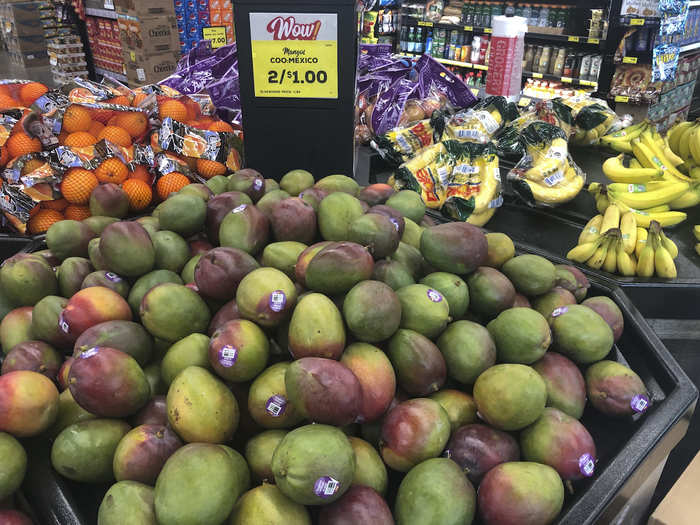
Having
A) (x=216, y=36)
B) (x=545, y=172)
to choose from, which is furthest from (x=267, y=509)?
(x=216, y=36)

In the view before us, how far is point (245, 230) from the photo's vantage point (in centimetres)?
Result: 127

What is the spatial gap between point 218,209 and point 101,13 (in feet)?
17.8

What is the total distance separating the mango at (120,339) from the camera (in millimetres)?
1032

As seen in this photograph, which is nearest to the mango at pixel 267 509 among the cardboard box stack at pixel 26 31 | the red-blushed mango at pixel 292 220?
the red-blushed mango at pixel 292 220

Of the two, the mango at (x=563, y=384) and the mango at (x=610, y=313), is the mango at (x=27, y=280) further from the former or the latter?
the mango at (x=610, y=313)

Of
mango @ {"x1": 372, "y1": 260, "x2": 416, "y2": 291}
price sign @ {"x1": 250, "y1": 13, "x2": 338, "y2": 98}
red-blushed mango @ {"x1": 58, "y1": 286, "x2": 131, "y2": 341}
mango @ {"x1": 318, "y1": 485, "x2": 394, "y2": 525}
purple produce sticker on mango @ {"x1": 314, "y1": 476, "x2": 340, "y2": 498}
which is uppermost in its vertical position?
price sign @ {"x1": 250, "y1": 13, "x2": 338, "y2": 98}

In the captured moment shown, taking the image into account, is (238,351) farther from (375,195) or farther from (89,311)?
(375,195)

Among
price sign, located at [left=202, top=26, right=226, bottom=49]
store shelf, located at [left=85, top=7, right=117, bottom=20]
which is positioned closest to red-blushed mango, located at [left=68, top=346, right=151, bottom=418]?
price sign, located at [left=202, top=26, right=226, bottom=49]

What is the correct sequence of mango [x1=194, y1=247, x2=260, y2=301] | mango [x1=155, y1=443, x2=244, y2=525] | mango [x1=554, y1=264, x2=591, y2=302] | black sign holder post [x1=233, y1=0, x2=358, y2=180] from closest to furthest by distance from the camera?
mango [x1=155, y1=443, x2=244, y2=525] → mango [x1=194, y1=247, x2=260, y2=301] → mango [x1=554, y1=264, x2=591, y2=302] → black sign holder post [x1=233, y1=0, x2=358, y2=180]

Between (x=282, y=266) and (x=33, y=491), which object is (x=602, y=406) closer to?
(x=282, y=266)

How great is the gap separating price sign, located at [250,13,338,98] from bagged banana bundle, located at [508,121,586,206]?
3.08 feet

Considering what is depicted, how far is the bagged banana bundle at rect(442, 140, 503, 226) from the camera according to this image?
6.77 feet

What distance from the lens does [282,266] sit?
121 centimetres

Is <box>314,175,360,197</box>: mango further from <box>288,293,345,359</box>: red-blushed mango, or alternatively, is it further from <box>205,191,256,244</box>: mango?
<box>288,293,345,359</box>: red-blushed mango
